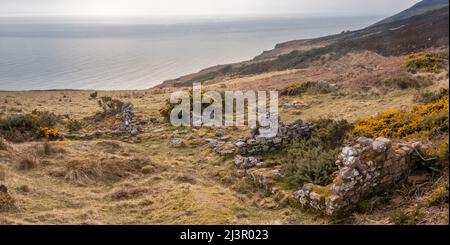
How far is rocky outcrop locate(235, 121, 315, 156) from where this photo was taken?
51.8 ft

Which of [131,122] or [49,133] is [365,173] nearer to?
[49,133]

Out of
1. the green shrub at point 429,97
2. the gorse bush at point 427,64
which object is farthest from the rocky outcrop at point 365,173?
the gorse bush at point 427,64

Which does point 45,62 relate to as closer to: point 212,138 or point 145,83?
point 145,83

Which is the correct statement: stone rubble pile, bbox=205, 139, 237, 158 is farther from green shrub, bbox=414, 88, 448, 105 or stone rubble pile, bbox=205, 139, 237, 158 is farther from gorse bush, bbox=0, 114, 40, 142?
gorse bush, bbox=0, 114, 40, 142

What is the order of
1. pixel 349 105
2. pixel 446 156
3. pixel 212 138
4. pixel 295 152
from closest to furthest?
pixel 446 156, pixel 295 152, pixel 212 138, pixel 349 105

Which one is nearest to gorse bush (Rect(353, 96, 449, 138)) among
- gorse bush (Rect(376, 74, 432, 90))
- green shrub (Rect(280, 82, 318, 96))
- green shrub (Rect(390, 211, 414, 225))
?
green shrub (Rect(390, 211, 414, 225))

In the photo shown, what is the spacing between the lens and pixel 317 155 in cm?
1263

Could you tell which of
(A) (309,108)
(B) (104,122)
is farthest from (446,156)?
(B) (104,122)

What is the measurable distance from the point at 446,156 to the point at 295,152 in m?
5.85

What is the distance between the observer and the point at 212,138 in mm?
18969

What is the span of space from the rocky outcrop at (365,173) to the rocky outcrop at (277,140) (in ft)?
19.8

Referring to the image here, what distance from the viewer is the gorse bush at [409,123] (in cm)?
1116

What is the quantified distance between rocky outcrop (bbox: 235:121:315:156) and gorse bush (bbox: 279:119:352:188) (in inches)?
19.2

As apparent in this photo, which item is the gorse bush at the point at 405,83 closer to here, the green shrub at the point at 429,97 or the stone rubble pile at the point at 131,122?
the green shrub at the point at 429,97
